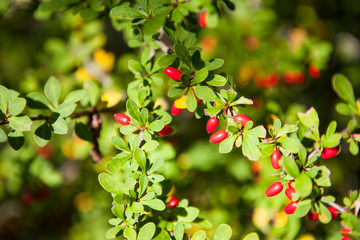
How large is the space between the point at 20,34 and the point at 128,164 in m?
2.93

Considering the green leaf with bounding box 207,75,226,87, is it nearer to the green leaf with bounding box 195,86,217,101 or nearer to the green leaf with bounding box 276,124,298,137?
the green leaf with bounding box 195,86,217,101

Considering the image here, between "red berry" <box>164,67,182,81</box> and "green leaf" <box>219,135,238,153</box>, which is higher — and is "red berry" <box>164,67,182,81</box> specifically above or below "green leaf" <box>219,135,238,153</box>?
above

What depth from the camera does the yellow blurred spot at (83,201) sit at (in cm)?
234

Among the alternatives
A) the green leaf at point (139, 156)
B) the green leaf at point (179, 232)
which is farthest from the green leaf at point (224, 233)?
the green leaf at point (139, 156)

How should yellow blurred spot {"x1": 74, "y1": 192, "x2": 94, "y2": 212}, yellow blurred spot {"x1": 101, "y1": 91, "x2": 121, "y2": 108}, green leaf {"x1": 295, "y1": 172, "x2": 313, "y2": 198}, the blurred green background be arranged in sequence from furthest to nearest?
yellow blurred spot {"x1": 74, "y1": 192, "x2": 94, "y2": 212} → the blurred green background → yellow blurred spot {"x1": 101, "y1": 91, "x2": 121, "y2": 108} → green leaf {"x1": 295, "y1": 172, "x2": 313, "y2": 198}

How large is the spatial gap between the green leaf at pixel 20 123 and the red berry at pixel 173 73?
0.48 m

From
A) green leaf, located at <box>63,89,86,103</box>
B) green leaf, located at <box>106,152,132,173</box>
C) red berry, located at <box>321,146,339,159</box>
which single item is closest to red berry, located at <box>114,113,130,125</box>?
green leaf, located at <box>106,152,132,173</box>

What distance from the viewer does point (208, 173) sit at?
228 centimetres

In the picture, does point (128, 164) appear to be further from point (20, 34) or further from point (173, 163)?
point (20, 34)

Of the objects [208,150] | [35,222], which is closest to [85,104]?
[208,150]

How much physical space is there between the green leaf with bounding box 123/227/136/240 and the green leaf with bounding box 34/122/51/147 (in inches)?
16.2

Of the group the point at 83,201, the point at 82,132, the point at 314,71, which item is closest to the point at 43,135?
the point at 82,132

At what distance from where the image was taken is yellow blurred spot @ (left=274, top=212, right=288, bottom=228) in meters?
1.53

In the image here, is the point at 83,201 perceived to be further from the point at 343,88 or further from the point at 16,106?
the point at 343,88
